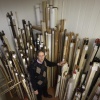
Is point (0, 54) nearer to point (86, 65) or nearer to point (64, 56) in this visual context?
point (64, 56)

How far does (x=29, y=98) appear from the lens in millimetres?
1708

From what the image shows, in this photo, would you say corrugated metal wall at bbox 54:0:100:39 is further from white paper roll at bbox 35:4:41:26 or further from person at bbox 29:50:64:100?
person at bbox 29:50:64:100

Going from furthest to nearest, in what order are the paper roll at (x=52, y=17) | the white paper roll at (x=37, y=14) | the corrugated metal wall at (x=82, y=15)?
the white paper roll at (x=37, y=14) → the paper roll at (x=52, y=17) → the corrugated metal wall at (x=82, y=15)

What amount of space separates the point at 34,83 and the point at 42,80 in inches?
5.3

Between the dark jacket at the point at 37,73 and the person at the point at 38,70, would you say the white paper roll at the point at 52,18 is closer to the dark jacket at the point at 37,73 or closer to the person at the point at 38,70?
the person at the point at 38,70

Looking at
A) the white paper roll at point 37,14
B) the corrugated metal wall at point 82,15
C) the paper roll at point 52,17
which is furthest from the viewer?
the white paper roll at point 37,14

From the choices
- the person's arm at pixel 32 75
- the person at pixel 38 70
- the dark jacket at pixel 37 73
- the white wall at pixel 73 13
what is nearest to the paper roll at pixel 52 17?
the white wall at pixel 73 13

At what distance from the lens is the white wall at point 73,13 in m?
1.44

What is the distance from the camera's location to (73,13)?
62.3 inches

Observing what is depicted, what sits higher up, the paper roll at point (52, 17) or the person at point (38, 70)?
the paper roll at point (52, 17)

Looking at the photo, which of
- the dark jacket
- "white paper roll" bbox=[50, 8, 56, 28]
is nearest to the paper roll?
"white paper roll" bbox=[50, 8, 56, 28]

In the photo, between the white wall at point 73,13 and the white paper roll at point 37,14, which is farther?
the white paper roll at point 37,14

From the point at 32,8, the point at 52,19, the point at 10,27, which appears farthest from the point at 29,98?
the point at 32,8

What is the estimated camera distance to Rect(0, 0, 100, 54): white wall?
1437 mm
